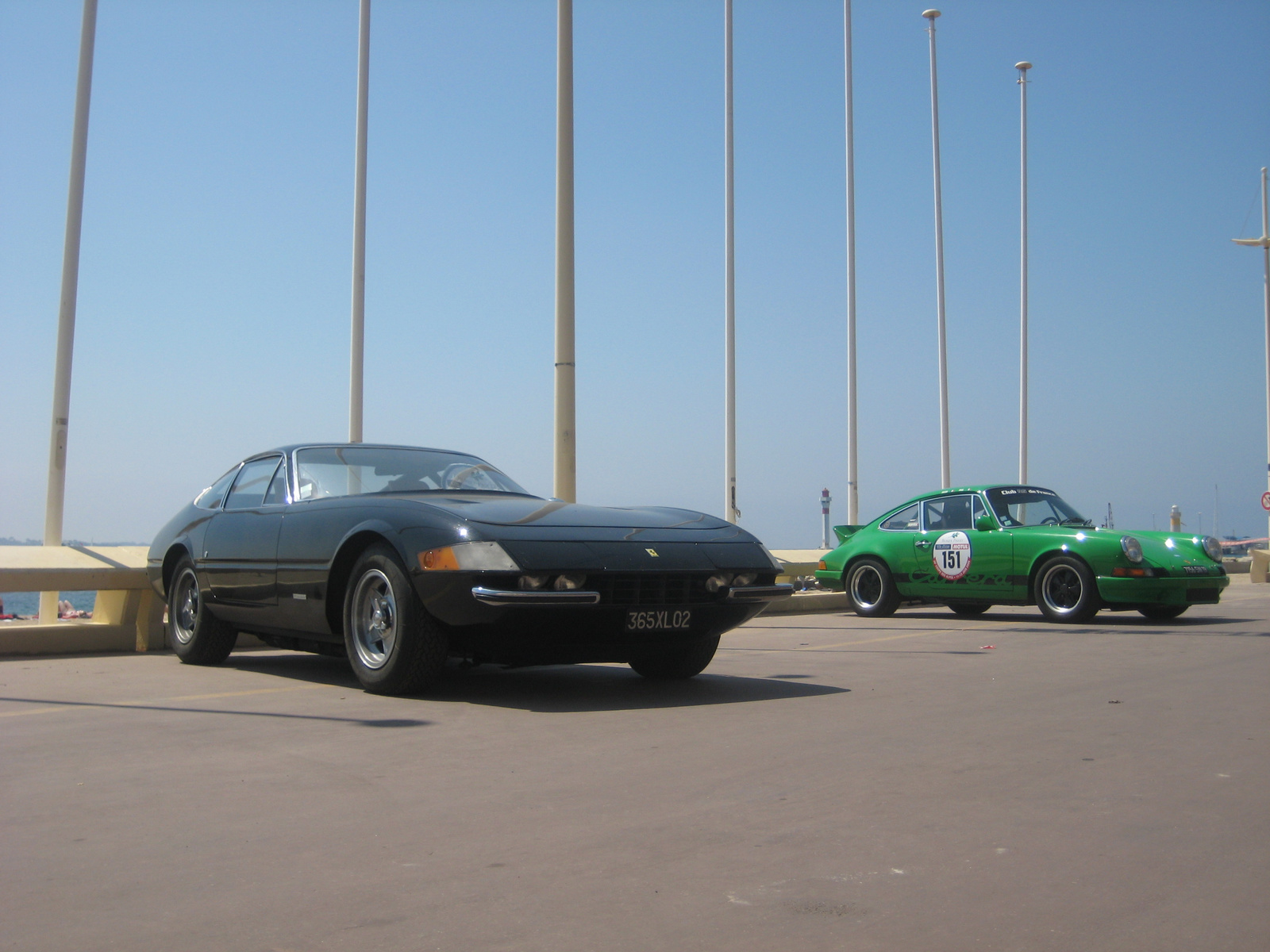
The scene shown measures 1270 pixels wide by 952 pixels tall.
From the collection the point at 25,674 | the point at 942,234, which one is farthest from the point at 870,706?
the point at 942,234

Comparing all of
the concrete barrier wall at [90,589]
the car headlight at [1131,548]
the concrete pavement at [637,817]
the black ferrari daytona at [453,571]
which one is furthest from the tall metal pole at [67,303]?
the car headlight at [1131,548]

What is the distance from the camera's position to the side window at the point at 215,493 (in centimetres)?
790

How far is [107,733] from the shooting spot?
497 cm

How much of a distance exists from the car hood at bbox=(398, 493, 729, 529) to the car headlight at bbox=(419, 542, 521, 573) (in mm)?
183

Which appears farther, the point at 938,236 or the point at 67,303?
the point at 938,236

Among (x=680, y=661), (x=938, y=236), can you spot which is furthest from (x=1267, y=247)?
(x=680, y=661)

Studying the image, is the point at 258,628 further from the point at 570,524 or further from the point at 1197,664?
the point at 1197,664

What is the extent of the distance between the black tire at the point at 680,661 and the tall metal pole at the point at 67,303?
562 centimetres

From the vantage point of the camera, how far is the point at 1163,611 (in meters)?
12.1

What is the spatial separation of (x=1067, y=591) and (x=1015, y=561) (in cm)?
56

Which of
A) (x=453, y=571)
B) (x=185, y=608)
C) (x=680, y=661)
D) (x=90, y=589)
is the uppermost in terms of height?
(x=453, y=571)

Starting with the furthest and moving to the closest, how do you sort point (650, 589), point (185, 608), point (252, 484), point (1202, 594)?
point (1202, 594) < point (185, 608) < point (252, 484) < point (650, 589)

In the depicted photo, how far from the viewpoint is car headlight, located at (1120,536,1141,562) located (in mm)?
11422

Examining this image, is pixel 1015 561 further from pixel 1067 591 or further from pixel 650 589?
pixel 650 589
